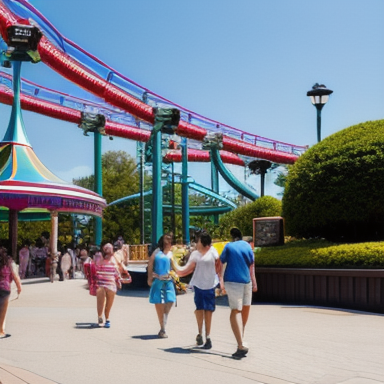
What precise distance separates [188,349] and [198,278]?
92 cm

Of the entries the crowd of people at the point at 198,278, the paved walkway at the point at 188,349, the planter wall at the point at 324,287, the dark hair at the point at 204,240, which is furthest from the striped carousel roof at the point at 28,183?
the dark hair at the point at 204,240

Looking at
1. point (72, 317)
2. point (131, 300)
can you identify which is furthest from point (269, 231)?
point (72, 317)

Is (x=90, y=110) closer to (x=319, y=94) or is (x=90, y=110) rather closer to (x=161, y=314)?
(x=319, y=94)

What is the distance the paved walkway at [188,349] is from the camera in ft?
23.2

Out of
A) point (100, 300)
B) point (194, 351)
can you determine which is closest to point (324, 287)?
point (100, 300)

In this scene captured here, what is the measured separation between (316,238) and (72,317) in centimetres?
732

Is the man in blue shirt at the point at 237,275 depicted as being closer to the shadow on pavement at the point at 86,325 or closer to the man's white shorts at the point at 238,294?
the man's white shorts at the point at 238,294

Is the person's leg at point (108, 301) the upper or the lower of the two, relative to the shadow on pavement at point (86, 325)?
upper

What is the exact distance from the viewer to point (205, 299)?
9.23 metres

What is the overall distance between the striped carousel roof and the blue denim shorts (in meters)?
15.4

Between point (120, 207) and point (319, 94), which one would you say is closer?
point (319, 94)

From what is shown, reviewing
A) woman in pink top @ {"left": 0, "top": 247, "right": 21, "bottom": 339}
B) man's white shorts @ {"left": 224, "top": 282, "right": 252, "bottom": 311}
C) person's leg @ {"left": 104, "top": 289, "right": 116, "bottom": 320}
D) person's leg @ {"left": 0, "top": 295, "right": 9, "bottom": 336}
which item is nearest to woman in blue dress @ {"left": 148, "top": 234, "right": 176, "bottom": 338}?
person's leg @ {"left": 104, "top": 289, "right": 116, "bottom": 320}

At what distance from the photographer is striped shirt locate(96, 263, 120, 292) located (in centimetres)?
1197

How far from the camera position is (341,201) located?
16359 mm
